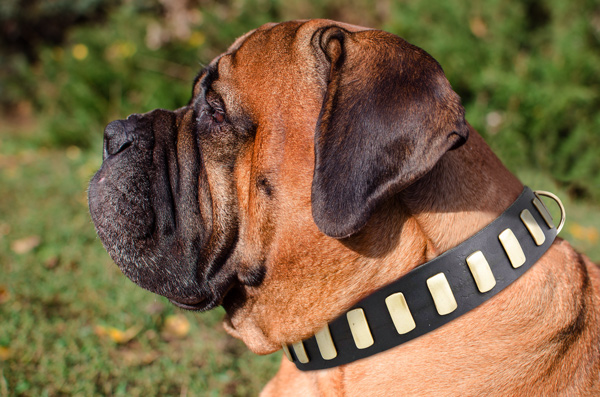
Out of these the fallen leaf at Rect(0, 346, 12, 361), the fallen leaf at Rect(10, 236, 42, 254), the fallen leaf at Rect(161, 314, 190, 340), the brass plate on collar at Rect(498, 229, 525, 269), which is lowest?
the fallen leaf at Rect(10, 236, 42, 254)

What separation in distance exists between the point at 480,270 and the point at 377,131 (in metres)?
0.62

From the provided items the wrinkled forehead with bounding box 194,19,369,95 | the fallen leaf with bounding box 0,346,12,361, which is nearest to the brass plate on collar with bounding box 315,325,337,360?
the wrinkled forehead with bounding box 194,19,369,95

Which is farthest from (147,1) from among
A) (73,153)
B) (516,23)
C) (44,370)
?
(44,370)

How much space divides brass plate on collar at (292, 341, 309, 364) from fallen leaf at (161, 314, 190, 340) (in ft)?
5.71

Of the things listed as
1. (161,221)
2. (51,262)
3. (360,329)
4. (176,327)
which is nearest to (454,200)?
(360,329)

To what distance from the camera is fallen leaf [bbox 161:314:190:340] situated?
362 cm

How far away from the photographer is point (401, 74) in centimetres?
173

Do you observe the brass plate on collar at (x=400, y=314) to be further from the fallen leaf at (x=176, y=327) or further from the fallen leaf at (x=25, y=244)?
the fallen leaf at (x=25, y=244)

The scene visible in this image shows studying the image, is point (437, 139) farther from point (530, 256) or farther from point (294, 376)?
point (294, 376)

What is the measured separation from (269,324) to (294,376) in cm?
30

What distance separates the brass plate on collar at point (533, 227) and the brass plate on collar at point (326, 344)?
87 cm

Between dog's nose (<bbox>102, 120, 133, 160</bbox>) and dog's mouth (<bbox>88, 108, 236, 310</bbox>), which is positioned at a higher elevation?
dog's nose (<bbox>102, 120, 133, 160</bbox>)

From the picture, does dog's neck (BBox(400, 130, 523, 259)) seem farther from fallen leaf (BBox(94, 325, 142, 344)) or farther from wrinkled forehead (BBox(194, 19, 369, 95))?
fallen leaf (BBox(94, 325, 142, 344))

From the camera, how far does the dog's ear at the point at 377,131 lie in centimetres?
164
